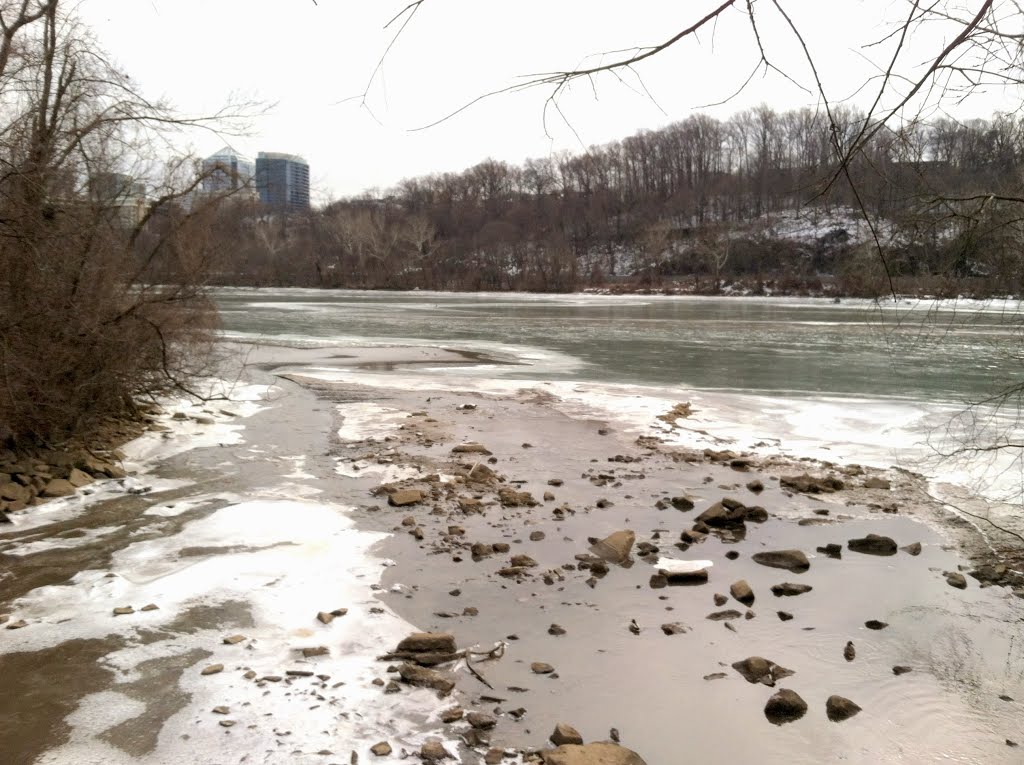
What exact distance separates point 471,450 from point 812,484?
4776 mm

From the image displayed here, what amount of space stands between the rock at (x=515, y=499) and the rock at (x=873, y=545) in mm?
3459

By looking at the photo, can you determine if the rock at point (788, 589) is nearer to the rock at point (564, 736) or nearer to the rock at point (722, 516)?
the rock at point (722, 516)

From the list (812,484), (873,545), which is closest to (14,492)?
(873,545)

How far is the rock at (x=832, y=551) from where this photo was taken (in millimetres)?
7140

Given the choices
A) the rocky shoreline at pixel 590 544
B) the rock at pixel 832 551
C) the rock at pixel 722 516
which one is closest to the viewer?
the rocky shoreline at pixel 590 544

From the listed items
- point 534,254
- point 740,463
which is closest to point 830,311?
point 740,463

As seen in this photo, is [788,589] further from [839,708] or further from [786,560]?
[839,708]

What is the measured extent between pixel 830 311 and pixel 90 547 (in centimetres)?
4818

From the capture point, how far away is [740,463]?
10.3 metres

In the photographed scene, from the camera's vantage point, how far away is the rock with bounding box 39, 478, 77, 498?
8.42m

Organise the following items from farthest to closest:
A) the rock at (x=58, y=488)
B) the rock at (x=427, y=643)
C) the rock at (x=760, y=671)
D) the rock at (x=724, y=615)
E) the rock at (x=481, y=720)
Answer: the rock at (x=58, y=488) → the rock at (x=724, y=615) → the rock at (x=427, y=643) → the rock at (x=760, y=671) → the rock at (x=481, y=720)

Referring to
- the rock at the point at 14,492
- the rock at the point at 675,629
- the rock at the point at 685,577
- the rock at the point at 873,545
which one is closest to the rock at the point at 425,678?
the rock at the point at 675,629

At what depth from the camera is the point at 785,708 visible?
451 cm

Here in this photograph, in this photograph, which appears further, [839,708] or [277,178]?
[277,178]
